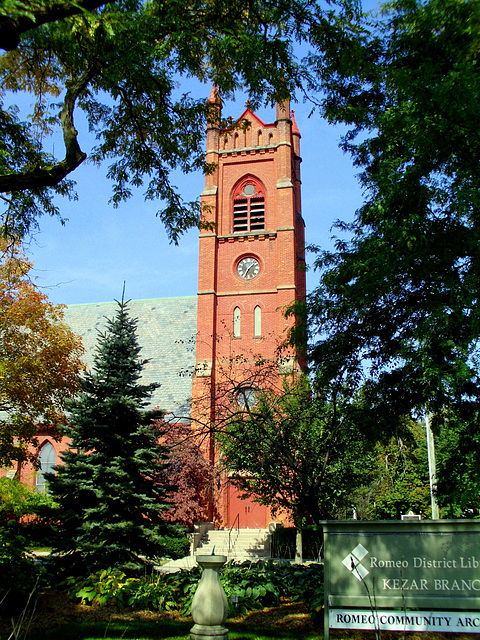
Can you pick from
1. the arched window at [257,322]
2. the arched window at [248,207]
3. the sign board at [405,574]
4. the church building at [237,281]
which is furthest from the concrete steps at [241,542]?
the sign board at [405,574]

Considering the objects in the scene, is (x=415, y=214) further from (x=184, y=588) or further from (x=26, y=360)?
(x=26, y=360)

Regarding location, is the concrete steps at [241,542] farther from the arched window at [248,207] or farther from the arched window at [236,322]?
the arched window at [248,207]

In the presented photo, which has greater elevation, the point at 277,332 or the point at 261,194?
the point at 261,194

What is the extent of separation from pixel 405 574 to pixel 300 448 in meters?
6.82

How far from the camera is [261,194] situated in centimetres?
3083

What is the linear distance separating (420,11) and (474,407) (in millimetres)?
5616

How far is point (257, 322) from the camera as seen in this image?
28.1 m

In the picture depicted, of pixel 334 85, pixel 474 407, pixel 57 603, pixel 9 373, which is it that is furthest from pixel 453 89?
pixel 9 373

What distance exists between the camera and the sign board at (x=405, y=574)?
251 inches

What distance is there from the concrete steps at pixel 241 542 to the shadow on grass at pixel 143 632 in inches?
546

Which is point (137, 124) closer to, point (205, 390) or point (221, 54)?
point (221, 54)

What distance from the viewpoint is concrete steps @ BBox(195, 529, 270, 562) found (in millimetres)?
22625

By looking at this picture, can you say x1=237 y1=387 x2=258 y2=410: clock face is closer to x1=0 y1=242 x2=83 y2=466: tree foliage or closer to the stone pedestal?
the stone pedestal

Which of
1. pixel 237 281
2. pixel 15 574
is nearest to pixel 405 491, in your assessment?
pixel 237 281
